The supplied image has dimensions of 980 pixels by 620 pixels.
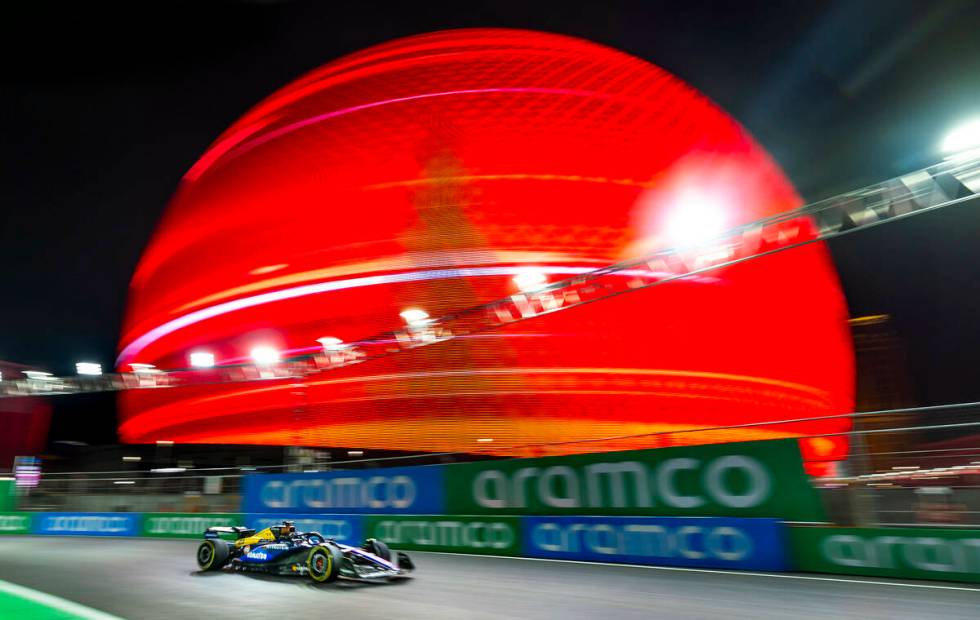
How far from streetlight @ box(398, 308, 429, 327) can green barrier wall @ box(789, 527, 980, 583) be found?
10866mm

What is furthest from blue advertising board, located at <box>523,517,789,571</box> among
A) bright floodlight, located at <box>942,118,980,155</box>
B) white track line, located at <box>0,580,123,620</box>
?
bright floodlight, located at <box>942,118,980,155</box>

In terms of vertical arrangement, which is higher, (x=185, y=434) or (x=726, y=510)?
(x=185, y=434)

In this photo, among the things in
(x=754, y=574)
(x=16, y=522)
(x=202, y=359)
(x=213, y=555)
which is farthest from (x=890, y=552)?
(x=16, y=522)

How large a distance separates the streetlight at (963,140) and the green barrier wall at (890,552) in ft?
26.3

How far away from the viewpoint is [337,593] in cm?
614

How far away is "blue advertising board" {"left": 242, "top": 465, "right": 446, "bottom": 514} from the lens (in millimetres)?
10766

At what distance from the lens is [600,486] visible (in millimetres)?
8695

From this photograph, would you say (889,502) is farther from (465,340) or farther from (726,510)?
(465,340)

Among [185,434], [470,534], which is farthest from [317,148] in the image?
[470,534]

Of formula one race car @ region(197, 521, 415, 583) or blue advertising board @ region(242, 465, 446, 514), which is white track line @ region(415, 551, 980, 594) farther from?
formula one race car @ region(197, 521, 415, 583)

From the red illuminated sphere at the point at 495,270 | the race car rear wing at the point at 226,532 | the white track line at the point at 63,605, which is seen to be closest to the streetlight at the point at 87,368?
the red illuminated sphere at the point at 495,270

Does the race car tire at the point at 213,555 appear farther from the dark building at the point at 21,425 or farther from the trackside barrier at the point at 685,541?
the dark building at the point at 21,425

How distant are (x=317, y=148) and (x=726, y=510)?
1803 cm

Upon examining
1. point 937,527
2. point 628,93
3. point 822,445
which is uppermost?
point 628,93
